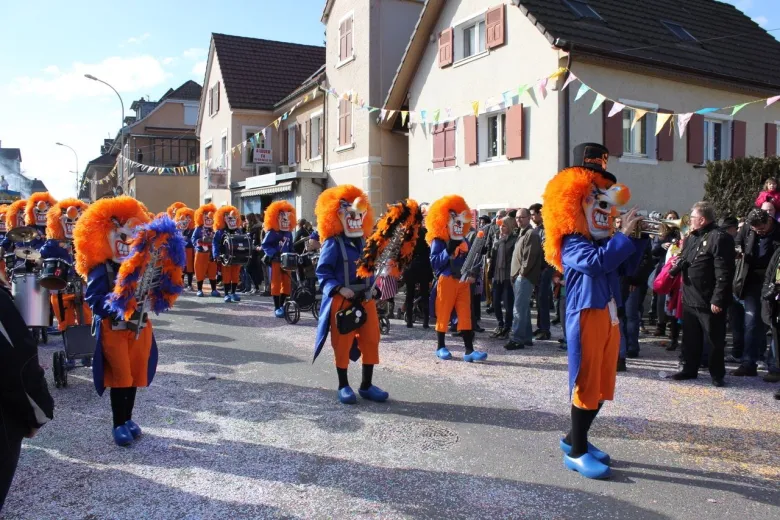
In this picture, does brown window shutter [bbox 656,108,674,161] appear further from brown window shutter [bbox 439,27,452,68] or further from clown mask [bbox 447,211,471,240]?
clown mask [bbox 447,211,471,240]

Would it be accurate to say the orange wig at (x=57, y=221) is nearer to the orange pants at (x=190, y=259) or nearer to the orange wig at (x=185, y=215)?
the orange wig at (x=185, y=215)

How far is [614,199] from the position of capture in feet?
14.8

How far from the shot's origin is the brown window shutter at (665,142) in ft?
53.0

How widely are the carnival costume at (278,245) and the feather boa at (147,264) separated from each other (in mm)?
6465

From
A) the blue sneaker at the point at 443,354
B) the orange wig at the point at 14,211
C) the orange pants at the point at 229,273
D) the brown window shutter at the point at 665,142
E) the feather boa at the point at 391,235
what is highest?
the brown window shutter at the point at 665,142

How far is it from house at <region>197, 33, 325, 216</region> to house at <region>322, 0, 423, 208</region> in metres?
4.34

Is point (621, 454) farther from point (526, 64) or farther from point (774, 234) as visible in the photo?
point (526, 64)

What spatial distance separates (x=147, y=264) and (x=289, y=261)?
6.38m

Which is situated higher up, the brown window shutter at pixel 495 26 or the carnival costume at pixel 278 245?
the brown window shutter at pixel 495 26

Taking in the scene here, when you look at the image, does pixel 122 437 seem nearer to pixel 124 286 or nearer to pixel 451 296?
pixel 124 286

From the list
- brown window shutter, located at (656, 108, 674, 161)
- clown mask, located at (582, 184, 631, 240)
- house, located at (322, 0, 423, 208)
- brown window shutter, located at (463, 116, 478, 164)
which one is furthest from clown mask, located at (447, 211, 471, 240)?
house, located at (322, 0, 423, 208)

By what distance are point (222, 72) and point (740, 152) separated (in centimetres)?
2105

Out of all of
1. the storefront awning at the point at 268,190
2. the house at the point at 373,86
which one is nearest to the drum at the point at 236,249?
the house at the point at 373,86

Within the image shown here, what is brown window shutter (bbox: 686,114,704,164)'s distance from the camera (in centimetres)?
1672
